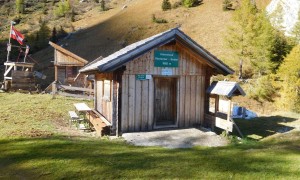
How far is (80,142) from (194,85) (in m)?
6.42

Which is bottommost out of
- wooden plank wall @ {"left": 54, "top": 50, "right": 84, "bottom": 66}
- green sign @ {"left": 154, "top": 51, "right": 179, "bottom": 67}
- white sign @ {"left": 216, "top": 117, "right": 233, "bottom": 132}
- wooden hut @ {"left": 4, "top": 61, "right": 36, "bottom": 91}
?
white sign @ {"left": 216, "top": 117, "right": 233, "bottom": 132}

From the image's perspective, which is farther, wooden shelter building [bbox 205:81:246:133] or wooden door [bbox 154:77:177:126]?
wooden door [bbox 154:77:177:126]

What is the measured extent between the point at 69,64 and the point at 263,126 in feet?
67.4

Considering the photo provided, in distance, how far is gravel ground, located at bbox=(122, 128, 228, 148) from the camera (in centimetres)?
1166

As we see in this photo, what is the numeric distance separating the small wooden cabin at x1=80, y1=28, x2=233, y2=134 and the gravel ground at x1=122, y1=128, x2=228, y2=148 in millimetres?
699

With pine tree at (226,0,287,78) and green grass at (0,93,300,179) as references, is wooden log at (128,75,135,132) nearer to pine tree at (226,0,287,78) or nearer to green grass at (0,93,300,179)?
green grass at (0,93,300,179)

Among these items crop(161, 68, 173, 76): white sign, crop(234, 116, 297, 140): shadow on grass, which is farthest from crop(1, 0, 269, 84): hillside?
crop(161, 68, 173, 76): white sign

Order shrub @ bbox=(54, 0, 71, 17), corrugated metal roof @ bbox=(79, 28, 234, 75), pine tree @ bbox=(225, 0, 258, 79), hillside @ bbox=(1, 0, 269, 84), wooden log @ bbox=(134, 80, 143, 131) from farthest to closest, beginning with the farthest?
shrub @ bbox=(54, 0, 71, 17), hillside @ bbox=(1, 0, 269, 84), pine tree @ bbox=(225, 0, 258, 79), wooden log @ bbox=(134, 80, 143, 131), corrugated metal roof @ bbox=(79, 28, 234, 75)

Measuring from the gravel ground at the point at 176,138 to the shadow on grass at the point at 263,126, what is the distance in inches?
135

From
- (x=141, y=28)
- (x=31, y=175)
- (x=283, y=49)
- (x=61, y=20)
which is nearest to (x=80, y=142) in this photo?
(x=31, y=175)

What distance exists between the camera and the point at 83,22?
72375 millimetres

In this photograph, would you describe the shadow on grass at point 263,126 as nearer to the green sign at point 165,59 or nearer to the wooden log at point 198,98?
the wooden log at point 198,98

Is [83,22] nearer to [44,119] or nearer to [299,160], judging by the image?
[44,119]

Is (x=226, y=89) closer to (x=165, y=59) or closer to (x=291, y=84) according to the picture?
(x=165, y=59)
